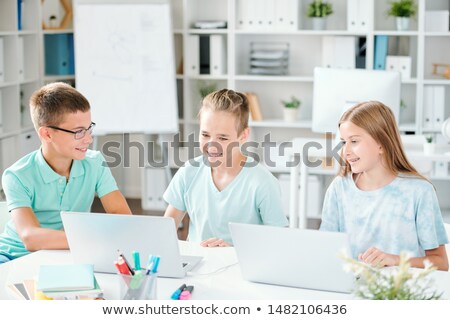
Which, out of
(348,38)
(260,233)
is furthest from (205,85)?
(260,233)

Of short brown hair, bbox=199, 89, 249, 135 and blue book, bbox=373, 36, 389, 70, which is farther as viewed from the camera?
blue book, bbox=373, 36, 389, 70

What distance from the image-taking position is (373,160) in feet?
7.39

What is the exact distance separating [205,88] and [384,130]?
10.0 feet

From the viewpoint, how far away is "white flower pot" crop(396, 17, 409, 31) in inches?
193

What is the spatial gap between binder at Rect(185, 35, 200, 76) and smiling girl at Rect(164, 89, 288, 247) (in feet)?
8.85

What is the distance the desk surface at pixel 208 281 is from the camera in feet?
5.75

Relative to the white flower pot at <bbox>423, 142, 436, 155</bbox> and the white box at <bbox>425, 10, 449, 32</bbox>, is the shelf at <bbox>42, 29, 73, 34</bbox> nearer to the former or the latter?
the white box at <bbox>425, 10, 449, 32</bbox>

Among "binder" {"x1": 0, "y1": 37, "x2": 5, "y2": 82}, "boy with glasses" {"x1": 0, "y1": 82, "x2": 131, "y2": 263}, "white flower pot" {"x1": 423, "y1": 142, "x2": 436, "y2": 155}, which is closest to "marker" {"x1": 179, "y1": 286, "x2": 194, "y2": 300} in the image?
"boy with glasses" {"x1": 0, "y1": 82, "x2": 131, "y2": 263}

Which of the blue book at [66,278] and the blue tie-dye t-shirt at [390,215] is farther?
the blue tie-dye t-shirt at [390,215]

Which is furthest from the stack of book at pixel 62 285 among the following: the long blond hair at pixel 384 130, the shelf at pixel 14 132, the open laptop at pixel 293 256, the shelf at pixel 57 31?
the shelf at pixel 57 31

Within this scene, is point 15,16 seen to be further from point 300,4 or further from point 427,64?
point 427,64

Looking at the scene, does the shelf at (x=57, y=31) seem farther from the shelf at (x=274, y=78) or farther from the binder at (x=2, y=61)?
the shelf at (x=274, y=78)

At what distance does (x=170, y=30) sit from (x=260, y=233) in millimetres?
3224

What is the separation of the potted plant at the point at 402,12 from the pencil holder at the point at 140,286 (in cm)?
370
